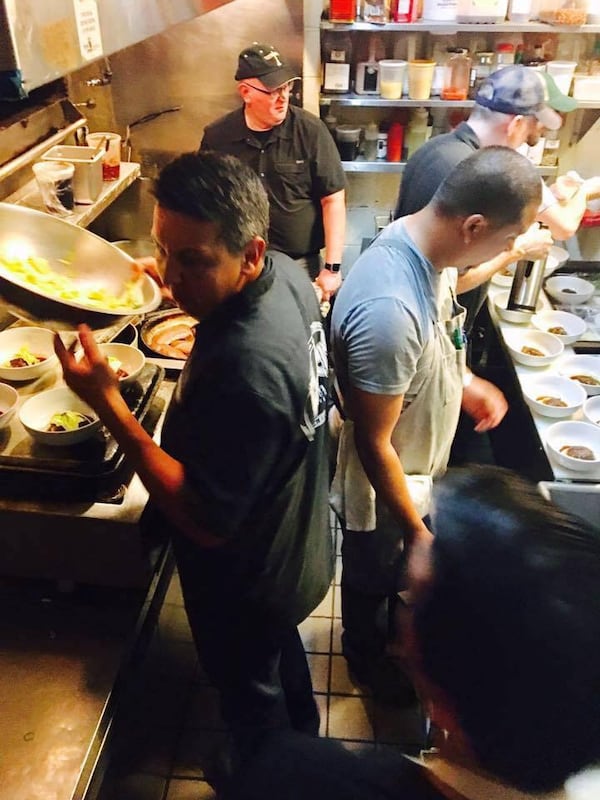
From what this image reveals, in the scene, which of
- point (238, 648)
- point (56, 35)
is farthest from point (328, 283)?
point (56, 35)

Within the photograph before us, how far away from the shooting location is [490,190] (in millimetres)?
1850

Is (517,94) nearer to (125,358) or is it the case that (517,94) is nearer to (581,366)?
(581,366)

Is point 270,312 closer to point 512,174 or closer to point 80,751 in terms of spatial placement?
point 512,174

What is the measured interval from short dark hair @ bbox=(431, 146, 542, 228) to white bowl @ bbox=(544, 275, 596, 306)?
60.5 inches

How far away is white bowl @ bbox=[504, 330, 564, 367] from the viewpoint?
2852mm

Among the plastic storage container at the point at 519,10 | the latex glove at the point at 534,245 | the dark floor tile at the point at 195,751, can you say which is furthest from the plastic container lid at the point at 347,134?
the dark floor tile at the point at 195,751

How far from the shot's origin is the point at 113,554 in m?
1.75

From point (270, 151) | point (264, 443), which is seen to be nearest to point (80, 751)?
point (264, 443)

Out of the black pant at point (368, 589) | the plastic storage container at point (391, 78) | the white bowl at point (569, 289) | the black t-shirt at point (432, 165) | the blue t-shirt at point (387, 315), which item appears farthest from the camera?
the plastic storage container at point (391, 78)

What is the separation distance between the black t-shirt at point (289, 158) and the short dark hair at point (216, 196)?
2095 millimetres

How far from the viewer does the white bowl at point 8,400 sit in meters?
1.80

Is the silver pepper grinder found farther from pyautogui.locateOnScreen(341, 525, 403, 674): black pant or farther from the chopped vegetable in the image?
the chopped vegetable

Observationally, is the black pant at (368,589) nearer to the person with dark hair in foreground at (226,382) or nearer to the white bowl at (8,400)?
the person with dark hair in foreground at (226,382)

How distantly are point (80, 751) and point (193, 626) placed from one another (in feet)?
1.63
